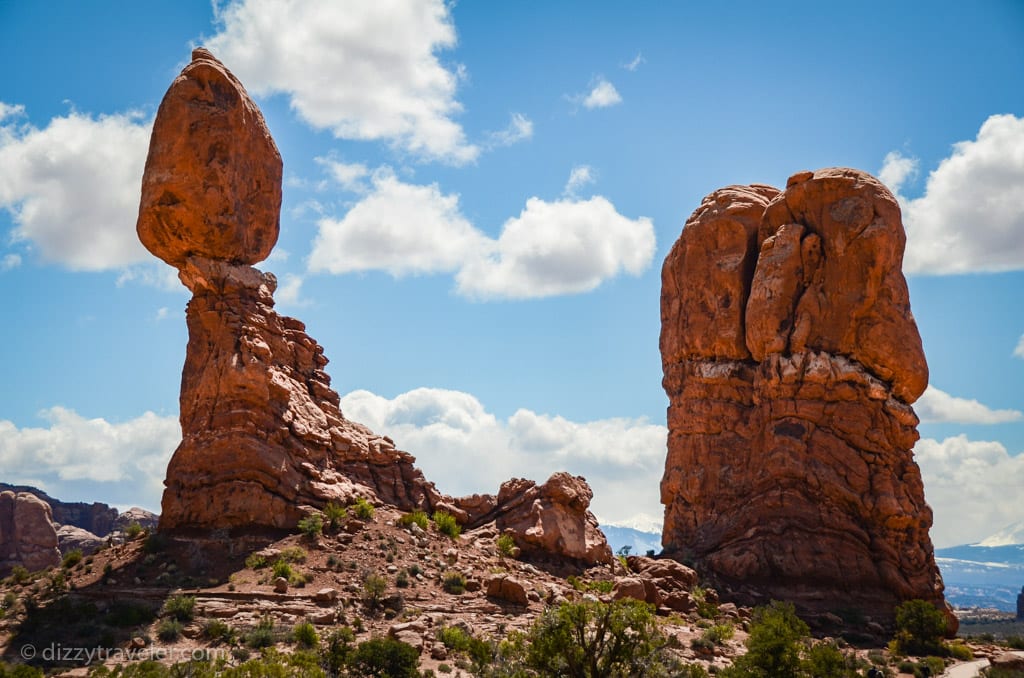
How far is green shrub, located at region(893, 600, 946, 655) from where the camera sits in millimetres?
30781

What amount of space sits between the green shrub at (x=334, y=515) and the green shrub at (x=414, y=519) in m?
2.42

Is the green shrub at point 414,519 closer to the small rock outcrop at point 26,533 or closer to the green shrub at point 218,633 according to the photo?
the green shrub at point 218,633

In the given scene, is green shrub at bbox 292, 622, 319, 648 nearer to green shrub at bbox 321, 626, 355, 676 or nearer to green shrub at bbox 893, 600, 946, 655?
green shrub at bbox 321, 626, 355, 676

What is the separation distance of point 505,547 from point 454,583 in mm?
3990

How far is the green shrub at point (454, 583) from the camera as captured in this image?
27.9 metres

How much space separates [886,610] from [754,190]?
21.2 m

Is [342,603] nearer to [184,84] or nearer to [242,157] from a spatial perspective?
[242,157]

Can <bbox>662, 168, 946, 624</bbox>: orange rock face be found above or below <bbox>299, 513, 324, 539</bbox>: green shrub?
above

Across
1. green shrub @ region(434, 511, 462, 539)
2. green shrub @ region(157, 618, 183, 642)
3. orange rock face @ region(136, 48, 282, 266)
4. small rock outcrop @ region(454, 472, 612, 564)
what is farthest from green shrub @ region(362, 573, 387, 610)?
orange rock face @ region(136, 48, 282, 266)

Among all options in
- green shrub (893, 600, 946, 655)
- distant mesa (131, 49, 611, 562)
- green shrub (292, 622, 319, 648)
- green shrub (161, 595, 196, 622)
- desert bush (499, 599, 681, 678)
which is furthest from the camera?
green shrub (893, 600, 946, 655)

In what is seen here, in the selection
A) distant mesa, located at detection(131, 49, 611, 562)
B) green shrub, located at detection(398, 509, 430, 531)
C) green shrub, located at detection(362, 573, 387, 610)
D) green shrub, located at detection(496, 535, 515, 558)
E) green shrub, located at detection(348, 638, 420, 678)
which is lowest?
green shrub, located at detection(348, 638, 420, 678)

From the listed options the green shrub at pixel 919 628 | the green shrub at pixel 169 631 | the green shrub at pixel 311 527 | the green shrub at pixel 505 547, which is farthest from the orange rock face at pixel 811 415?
the green shrub at pixel 169 631

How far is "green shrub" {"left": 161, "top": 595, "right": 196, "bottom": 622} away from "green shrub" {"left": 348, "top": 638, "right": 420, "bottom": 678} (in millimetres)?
5731

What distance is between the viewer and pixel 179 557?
2741cm
